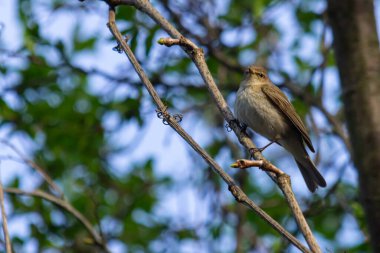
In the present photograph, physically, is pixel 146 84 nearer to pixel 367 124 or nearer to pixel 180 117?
pixel 180 117

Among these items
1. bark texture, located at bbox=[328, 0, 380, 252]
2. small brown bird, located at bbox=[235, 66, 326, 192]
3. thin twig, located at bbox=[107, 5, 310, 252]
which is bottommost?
thin twig, located at bbox=[107, 5, 310, 252]

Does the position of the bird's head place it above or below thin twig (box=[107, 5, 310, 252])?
above

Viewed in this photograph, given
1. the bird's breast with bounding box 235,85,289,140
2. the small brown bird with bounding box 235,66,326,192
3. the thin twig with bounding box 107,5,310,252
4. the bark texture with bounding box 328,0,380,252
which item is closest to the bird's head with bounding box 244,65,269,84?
the small brown bird with bounding box 235,66,326,192

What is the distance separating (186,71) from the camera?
7.02m

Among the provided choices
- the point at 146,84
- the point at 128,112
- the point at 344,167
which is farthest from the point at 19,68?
the point at 146,84

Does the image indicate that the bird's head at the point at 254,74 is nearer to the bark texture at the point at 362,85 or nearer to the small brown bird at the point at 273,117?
the small brown bird at the point at 273,117

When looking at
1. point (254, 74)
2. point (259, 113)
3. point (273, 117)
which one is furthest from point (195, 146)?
point (254, 74)

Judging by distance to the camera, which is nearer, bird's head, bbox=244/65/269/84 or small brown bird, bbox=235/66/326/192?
small brown bird, bbox=235/66/326/192

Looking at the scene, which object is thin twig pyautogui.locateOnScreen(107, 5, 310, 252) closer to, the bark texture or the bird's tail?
the bark texture

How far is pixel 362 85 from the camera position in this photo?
4367mm

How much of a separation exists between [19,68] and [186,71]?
1891 millimetres

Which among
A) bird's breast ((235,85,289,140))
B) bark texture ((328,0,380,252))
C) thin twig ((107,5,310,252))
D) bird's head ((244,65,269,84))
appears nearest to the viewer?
thin twig ((107,5,310,252))

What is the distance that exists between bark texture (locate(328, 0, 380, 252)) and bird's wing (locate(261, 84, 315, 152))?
3.31ft

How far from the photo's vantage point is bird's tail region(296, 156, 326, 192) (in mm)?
5406
